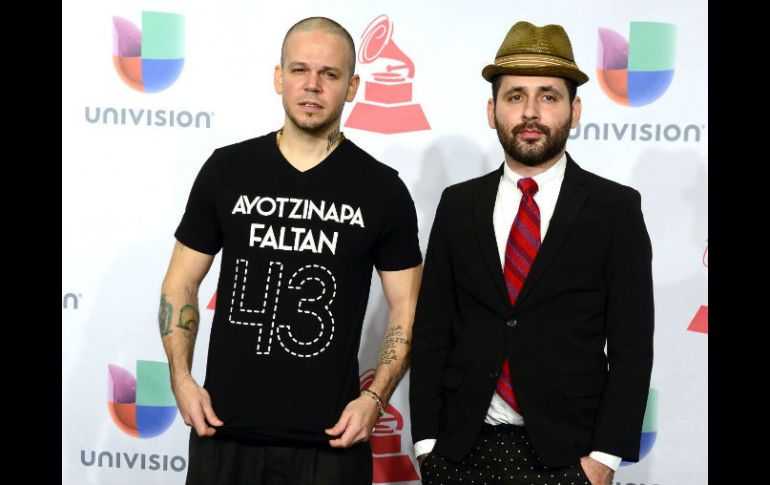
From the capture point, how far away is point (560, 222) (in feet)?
7.75

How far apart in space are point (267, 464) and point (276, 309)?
0.42 m

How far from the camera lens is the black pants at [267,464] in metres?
2.48

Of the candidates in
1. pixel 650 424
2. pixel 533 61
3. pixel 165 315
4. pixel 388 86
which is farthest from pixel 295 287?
pixel 650 424

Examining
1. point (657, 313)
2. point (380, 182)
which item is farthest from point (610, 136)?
point (380, 182)

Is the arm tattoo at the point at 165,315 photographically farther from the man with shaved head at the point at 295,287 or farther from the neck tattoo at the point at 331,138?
the neck tattoo at the point at 331,138

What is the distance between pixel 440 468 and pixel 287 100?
110 cm

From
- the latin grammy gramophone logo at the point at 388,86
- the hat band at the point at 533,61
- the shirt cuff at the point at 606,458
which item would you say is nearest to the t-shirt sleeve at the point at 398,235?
the hat band at the point at 533,61

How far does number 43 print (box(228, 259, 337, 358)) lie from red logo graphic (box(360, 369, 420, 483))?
1.10 m

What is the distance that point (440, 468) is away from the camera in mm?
2402

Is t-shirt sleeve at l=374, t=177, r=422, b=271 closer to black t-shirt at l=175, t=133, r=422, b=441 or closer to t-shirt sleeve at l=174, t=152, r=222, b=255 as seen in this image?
black t-shirt at l=175, t=133, r=422, b=441

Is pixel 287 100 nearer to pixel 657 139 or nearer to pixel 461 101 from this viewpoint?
pixel 461 101

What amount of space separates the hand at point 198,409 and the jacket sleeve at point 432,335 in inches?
21.2

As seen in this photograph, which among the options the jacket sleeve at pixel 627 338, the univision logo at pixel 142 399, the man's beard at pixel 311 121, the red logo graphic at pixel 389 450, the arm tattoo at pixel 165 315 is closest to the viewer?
the jacket sleeve at pixel 627 338

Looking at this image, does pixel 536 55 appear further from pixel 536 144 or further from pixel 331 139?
pixel 331 139
